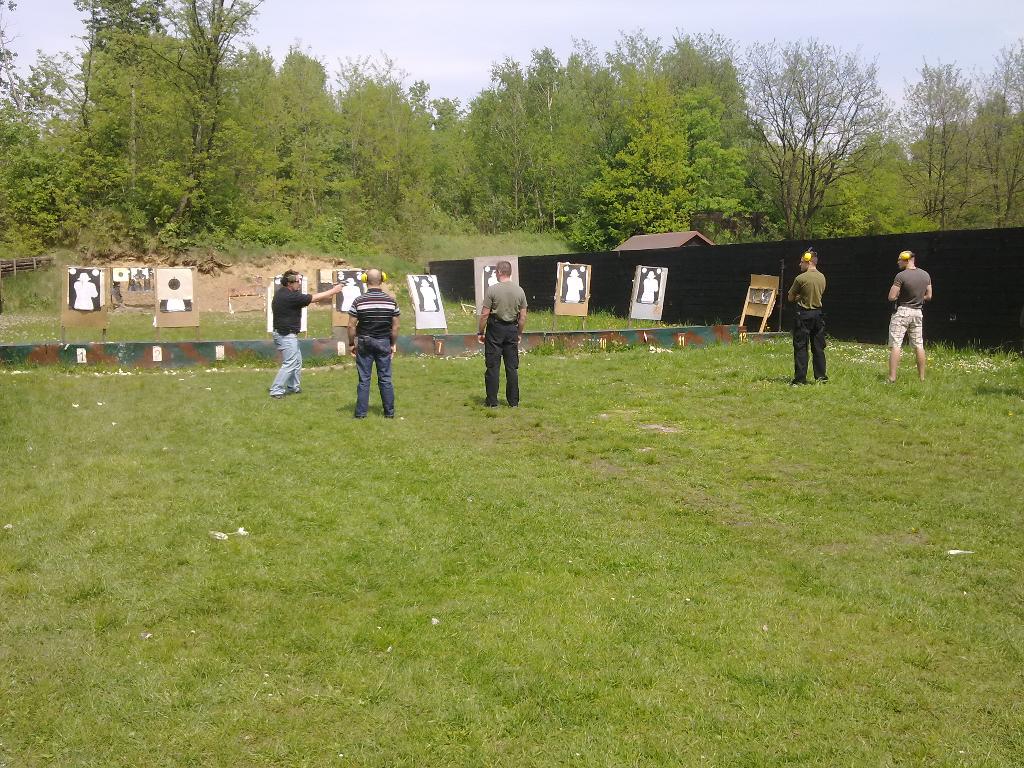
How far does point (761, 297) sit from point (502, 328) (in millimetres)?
12332

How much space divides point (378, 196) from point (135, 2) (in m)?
17.6

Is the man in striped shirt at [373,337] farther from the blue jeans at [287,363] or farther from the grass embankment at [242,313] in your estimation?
the grass embankment at [242,313]

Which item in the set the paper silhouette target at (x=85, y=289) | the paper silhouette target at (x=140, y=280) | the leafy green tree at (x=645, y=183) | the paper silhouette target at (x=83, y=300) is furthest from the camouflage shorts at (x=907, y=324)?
the leafy green tree at (x=645, y=183)

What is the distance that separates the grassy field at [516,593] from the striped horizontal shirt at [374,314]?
4.24 ft

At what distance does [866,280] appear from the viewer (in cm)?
1953

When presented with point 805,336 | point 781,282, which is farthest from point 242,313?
point 805,336

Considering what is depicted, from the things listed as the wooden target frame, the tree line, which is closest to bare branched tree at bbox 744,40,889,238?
the tree line

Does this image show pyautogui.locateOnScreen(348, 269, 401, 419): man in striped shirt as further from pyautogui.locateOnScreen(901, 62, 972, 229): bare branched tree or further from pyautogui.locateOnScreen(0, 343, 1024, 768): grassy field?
pyautogui.locateOnScreen(901, 62, 972, 229): bare branched tree

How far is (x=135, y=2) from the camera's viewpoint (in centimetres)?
5247

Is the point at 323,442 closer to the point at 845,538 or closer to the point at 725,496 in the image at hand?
the point at 725,496

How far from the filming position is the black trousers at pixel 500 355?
11.9 m

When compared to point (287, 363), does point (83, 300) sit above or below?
above

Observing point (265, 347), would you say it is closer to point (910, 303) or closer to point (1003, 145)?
point (910, 303)

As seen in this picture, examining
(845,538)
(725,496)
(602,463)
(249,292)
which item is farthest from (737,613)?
(249,292)
